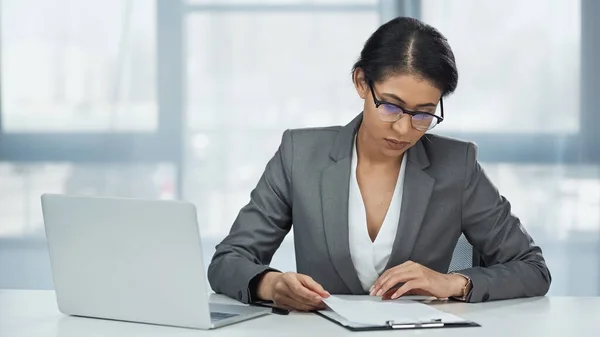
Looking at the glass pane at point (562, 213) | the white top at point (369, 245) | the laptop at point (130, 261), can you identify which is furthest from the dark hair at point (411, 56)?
the glass pane at point (562, 213)

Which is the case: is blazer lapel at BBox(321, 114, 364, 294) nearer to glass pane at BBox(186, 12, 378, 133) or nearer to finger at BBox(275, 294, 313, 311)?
finger at BBox(275, 294, 313, 311)

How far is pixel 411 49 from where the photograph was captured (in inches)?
88.4

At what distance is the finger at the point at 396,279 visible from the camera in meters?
2.02

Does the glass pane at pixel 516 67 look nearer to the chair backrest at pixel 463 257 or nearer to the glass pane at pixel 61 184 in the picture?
the glass pane at pixel 61 184

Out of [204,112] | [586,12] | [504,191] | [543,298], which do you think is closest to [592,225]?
[504,191]

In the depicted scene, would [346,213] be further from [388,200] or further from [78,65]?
[78,65]

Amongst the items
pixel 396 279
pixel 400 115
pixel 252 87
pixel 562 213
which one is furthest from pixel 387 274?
pixel 562 213

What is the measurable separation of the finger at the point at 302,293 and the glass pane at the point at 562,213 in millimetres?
2516

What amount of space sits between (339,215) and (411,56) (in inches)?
17.8

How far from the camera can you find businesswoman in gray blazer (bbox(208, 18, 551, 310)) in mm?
2215

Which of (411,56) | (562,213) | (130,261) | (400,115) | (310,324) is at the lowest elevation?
(562,213)

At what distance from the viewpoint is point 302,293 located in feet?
6.24

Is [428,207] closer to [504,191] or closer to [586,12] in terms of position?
[504,191]

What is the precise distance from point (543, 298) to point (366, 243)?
46 cm
